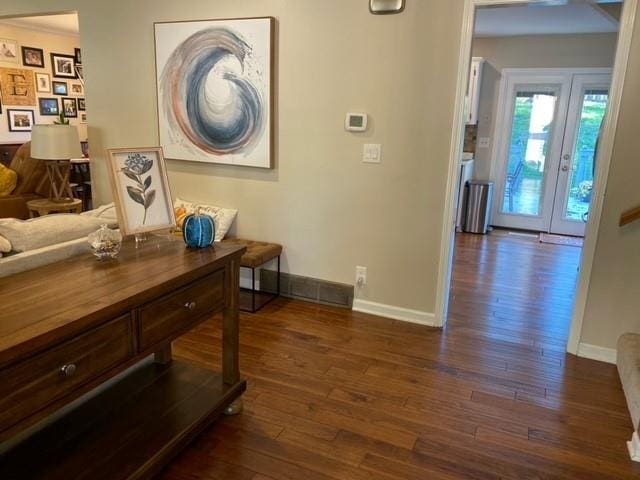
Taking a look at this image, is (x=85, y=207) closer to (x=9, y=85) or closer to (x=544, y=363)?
(x=9, y=85)

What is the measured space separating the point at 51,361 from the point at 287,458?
109 centimetres

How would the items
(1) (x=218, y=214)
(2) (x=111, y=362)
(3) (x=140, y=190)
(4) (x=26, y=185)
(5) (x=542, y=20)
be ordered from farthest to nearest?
(5) (x=542, y=20) → (4) (x=26, y=185) → (1) (x=218, y=214) → (3) (x=140, y=190) → (2) (x=111, y=362)

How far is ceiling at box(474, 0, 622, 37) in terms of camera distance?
15.3 feet

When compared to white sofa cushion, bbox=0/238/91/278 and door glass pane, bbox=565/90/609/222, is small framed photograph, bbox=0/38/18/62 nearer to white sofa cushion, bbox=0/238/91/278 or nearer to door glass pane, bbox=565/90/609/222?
white sofa cushion, bbox=0/238/91/278

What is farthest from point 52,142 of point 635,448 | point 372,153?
point 635,448

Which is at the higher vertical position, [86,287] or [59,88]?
[59,88]

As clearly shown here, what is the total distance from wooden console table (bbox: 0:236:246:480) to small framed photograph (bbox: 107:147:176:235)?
0.12 meters

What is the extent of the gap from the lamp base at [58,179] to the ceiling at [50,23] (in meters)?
2.73

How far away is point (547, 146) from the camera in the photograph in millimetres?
6406

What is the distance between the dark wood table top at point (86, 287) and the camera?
1311mm

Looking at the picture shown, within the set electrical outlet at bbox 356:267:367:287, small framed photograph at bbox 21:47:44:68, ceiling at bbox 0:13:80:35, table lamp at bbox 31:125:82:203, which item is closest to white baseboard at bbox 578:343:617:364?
electrical outlet at bbox 356:267:367:287

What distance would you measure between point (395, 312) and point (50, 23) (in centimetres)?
655

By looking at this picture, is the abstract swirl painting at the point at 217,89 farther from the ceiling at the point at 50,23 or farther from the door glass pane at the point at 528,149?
the door glass pane at the point at 528,149

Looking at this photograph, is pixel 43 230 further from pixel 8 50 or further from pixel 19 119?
pixel 8 50
